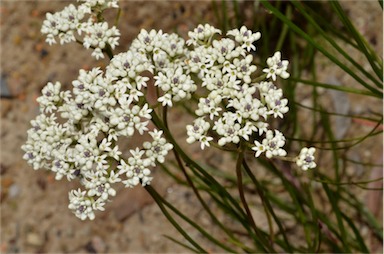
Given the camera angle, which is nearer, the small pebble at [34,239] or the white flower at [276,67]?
the white flower at [276,67]

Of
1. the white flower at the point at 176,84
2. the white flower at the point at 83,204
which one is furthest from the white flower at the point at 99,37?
the white flower at the point at 83,204

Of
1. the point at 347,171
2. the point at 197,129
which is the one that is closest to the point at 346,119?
the point at 347,171

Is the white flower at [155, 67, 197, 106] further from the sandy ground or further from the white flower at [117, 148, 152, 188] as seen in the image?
the sandy ground

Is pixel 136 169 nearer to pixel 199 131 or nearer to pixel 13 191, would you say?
pixel 199 131

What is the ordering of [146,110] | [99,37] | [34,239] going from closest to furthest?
[146,110], [99,37], [34,239]

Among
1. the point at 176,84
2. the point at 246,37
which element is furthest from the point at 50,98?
the point at 246,37

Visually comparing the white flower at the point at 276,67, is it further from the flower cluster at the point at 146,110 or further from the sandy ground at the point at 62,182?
the sandy ground at the point at 62,182

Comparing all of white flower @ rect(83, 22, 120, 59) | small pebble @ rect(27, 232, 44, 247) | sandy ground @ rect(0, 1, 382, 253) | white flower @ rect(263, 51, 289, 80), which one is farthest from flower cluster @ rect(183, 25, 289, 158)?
small pebble @ rect(27, 232, 44, 247)

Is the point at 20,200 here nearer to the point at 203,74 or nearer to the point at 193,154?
the point at 193,154
